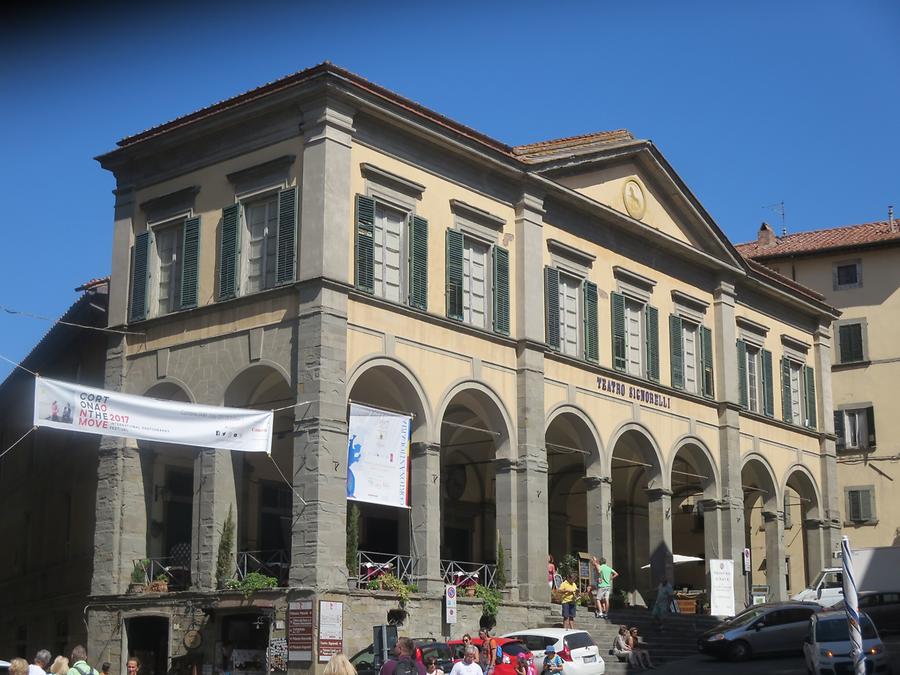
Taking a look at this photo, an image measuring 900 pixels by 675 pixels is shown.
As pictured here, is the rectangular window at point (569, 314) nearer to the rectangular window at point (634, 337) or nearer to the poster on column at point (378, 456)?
the rectangular window at point (634, 337)

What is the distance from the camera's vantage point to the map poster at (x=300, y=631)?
26594 millimetres

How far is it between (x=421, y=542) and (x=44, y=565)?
15884 millimetres

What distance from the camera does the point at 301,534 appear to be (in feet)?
89.8

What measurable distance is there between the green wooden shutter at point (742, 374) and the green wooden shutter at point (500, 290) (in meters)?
12.3

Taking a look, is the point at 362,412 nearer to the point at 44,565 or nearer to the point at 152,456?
the point at 152,456

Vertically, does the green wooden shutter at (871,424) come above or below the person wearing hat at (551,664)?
above

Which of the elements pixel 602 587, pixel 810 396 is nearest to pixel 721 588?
pixel 602 587

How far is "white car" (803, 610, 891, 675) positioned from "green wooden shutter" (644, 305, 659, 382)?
11.4m

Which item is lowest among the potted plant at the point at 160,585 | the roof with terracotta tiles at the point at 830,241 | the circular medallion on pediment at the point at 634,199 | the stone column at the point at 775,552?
the potted plant at the point at 160,585

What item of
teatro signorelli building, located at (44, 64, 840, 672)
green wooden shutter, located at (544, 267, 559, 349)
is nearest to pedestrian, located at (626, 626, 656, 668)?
teatro signorelli building, located at (44, 64, 840, 672)

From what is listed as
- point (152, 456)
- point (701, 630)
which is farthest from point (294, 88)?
point (701, 630)

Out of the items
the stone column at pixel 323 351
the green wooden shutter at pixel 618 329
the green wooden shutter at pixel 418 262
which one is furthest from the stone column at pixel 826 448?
the stone column at pixel 323 351

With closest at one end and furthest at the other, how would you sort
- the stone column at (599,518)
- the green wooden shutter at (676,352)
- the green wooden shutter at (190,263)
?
1. the green wooden shutter at (190,263)
2. the stone column at (599,518)
3. the green wooden shutter at (676,352)

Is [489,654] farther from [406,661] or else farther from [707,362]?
[707,362]
